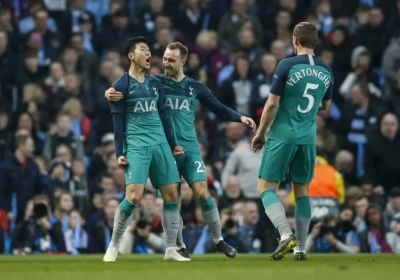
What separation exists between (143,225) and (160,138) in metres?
3.75

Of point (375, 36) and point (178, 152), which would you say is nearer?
point (178, 152)

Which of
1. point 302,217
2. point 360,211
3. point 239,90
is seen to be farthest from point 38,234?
point 302,217

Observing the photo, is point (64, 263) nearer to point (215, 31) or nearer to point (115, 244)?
point (115, 244)

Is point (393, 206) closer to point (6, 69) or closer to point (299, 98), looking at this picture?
point (299, 98)

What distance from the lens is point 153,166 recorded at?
51.0 ft

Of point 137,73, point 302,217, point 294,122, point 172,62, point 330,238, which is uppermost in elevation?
point 172,62

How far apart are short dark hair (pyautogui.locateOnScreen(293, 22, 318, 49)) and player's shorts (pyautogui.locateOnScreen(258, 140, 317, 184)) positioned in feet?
3.41

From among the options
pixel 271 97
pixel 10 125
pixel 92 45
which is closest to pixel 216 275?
pixel 271 97

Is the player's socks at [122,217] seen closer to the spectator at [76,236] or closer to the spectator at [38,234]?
the spectator at [38,234]

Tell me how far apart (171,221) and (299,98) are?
1.90 meters

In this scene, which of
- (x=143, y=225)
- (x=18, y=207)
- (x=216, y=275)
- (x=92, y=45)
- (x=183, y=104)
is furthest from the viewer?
(x=92, y=45)

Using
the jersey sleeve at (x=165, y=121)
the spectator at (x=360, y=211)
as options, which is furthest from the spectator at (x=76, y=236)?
the jersey sleeve at (x=165, y=121)

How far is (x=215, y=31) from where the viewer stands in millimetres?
25156

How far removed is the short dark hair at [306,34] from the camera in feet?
49.3
